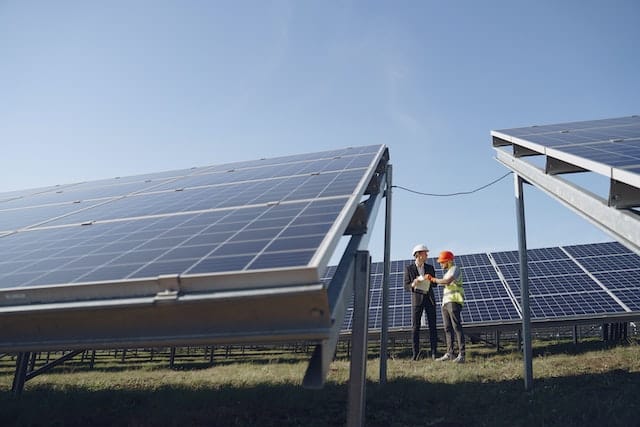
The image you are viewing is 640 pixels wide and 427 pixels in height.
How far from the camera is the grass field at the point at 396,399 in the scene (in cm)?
573

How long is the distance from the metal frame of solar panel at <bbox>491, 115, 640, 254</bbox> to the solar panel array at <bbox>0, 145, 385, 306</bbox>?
2588 millimetres

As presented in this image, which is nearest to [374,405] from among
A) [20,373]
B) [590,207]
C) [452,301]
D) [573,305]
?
[452,301]

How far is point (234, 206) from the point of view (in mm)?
6270

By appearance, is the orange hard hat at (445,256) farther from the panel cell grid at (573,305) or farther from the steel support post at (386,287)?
the panel cell grid at (573,305)

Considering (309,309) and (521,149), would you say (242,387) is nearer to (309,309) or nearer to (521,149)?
(309,309)

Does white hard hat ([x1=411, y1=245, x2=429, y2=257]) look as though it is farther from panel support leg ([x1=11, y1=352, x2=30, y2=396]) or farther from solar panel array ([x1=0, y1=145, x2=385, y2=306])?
panel support leg ([x1=11, y1=352, x2=30, y2=396])

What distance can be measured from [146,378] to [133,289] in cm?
800

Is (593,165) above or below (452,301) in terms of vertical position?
above

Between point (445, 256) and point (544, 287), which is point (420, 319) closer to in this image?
point (445, 256)

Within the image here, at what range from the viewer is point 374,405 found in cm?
645

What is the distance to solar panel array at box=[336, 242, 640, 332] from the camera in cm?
1132

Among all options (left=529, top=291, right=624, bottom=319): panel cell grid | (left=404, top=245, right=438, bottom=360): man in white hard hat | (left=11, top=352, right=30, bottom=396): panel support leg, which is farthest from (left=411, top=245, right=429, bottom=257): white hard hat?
(left=11, top=352, right=30, bottom=396): panel support leg

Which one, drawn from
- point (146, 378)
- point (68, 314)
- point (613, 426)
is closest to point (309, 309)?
point (68, 314)

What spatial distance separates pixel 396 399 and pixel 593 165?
4.15 meters
